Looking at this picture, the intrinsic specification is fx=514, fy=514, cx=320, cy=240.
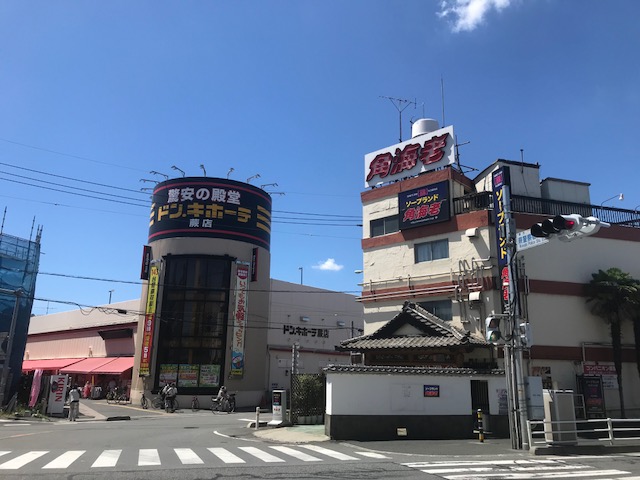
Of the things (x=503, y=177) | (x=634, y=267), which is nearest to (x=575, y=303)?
(x=634, y=267)

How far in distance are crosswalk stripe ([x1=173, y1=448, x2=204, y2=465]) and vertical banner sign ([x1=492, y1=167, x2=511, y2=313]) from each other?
10.4 metres

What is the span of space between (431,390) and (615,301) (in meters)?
12.2

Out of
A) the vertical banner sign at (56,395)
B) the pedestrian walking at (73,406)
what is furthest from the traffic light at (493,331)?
the vertical banner sign at (56,395)

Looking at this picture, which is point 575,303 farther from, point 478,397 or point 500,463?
point 500,463

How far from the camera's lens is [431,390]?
1919 cm

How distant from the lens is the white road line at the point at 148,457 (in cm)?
1202

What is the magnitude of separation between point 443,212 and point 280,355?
75.9ft

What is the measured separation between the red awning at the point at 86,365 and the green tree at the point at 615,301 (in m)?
39.7

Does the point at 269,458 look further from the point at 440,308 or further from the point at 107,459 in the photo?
the point at 440,308

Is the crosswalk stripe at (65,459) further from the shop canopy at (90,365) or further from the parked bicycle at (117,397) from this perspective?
the shop canopy at (90,365)

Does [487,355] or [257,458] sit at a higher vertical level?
[487,355]

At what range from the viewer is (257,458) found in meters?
13.5

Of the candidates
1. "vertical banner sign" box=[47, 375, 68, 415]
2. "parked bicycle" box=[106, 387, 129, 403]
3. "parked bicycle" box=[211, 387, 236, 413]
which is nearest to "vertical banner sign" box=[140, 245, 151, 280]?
"parked bicycle" box=[106, 387, 129, 403]

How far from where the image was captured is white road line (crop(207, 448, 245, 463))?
1289 centimetres
